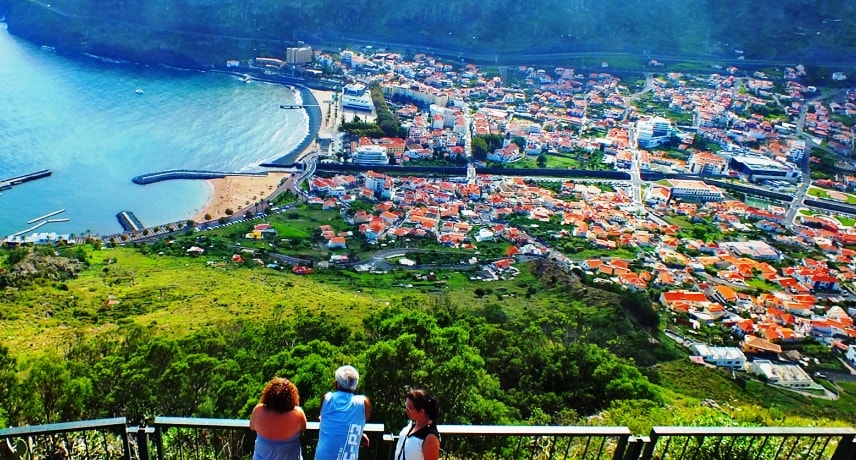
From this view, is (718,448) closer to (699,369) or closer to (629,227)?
(699,369)

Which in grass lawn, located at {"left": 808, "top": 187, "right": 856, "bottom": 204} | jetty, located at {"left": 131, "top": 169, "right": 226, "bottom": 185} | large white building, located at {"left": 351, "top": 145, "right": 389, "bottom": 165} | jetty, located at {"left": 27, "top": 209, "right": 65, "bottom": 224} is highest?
grass lawn, located at {"left": 808, "top": 187, "right": 856, "bottom": 204}

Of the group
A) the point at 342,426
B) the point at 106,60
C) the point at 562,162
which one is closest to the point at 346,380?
the point at 342,426

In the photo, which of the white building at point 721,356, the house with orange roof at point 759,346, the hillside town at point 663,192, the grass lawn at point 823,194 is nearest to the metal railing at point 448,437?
the white building at point 721,356

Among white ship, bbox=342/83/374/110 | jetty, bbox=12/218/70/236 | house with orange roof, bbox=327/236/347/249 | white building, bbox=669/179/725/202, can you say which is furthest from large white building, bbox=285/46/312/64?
white building, bbox=669/179/725/202

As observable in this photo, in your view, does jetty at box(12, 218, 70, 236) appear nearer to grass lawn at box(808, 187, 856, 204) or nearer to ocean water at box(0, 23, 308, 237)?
ocean water at box(0, 23, 308, 237)

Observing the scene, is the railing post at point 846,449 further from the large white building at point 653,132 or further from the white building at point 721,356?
the large white building at point 653,132

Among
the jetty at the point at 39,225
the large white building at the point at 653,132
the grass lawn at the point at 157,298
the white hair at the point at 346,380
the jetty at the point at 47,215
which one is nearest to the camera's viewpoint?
the white hair at the point at 346,380

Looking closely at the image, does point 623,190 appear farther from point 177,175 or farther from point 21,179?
point 21,179
